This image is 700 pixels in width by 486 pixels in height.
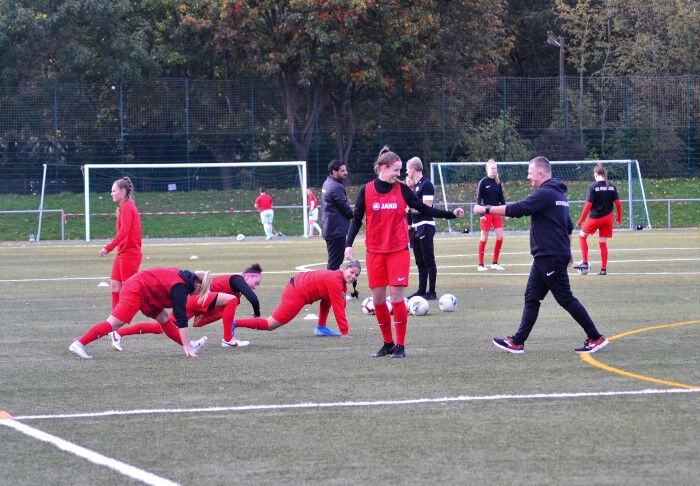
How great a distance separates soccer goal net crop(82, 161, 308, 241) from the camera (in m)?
38.3

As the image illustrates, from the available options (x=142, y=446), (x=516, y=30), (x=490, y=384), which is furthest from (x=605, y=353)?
(x=516, y=30)

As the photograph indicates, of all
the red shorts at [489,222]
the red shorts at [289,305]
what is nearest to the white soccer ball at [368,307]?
the red shorts at [289,305]

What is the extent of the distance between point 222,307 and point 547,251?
3.47m

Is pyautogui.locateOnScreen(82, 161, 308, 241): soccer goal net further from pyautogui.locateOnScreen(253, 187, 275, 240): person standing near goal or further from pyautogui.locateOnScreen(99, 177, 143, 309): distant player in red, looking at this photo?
pyautogui.locateOnScreen(99, 177, 143, 309): distant player in red

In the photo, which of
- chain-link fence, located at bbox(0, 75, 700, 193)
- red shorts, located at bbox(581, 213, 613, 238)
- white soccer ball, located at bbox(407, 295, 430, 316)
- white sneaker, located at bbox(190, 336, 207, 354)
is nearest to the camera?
white sneaker, located at bbox(190, 336, 207, 354)

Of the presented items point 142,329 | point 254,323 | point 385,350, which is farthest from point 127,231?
point 385,350

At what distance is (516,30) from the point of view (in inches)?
2175

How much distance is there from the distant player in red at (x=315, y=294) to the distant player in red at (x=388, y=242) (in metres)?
0.97

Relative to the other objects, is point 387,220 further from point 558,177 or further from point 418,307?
point 558,177

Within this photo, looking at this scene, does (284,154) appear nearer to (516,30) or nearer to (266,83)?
(266,83)

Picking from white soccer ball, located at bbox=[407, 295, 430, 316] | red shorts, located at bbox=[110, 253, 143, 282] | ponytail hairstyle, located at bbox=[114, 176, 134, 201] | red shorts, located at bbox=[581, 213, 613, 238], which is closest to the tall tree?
red shorts, located at bbox=[581, 213, 613, 238]

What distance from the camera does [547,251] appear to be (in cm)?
1020

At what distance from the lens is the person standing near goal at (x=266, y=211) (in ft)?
115

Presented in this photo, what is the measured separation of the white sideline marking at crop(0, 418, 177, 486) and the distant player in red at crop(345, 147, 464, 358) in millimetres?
3884
